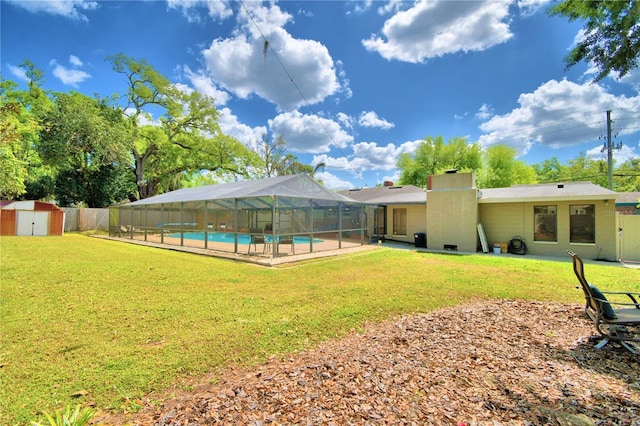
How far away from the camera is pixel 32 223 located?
1706cm

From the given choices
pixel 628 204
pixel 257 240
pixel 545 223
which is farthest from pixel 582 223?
pixel 628 204

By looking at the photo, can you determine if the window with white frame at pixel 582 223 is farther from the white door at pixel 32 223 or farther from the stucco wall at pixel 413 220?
the white door at pixel 32 223

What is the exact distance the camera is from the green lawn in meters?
2.72

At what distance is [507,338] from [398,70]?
48.7 feet

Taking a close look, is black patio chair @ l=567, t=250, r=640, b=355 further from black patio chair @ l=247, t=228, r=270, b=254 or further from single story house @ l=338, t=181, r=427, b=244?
single story house @ l=338, t=181, r=427, b=244

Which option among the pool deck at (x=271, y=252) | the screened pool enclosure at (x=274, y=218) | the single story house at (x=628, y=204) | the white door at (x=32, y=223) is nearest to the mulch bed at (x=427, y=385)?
the pool deck at (x=271, y=252)

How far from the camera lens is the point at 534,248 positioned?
40.0ft

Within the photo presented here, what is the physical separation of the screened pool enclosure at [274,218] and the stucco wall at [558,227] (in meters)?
5.89

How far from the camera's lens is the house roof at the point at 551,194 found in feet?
34.8

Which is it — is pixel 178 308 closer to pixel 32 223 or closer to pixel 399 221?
pixel 399 221

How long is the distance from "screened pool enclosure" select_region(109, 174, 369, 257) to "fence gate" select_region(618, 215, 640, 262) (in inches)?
387

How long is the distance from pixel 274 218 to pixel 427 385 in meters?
7.99

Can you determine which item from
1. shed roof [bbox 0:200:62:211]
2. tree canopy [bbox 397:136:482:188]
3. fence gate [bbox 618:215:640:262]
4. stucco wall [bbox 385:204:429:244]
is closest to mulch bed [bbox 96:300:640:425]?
fence gate [bbox 618:215:640:262]

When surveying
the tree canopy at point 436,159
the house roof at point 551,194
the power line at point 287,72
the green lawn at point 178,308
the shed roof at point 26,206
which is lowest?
the green lawn at point 178,308
